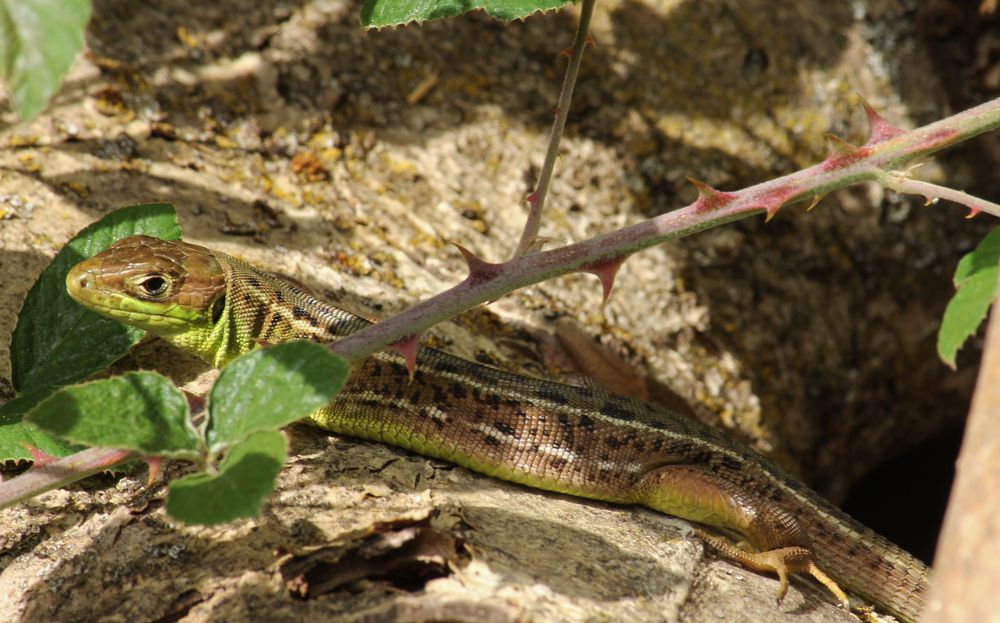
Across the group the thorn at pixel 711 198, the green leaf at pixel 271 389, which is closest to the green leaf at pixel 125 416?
the green leaf at pixel 271 389

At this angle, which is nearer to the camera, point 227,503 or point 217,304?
point 227,503

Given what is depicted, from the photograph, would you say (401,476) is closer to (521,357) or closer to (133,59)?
(521,357)

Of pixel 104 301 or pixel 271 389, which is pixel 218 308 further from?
pixel 271 389

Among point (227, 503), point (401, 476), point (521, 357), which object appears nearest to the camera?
point (227, 503)

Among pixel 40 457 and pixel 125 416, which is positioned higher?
pixel 125 416

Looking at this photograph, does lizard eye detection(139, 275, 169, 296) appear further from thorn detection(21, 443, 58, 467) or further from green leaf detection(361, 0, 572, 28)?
green leaf detection(361, 0, 572, 28)

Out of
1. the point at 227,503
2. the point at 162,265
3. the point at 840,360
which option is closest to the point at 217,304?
the point at 162,265

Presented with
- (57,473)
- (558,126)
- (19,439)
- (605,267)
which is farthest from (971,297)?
(19,439)
